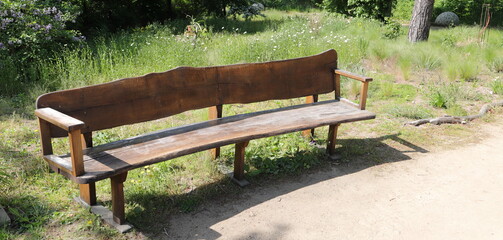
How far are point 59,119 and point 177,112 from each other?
120 cm

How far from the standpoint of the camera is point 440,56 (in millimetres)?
8445

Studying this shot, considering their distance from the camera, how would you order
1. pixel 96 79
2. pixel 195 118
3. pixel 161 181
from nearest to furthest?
pixel 161 181, pixel 195 118, pixel 96 79

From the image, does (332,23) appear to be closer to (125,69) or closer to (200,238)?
(125,69)

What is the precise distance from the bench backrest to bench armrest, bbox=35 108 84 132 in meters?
0.15

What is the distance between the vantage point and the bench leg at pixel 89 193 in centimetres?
345

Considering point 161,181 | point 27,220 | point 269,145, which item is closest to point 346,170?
point 269,145

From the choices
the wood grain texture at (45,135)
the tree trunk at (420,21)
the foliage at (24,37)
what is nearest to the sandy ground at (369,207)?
the wood grain texture at (45,135)

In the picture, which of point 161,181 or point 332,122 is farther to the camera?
point 332,122

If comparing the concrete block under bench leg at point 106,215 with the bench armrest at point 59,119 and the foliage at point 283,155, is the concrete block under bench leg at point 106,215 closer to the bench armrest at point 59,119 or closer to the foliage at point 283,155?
the bench armrest at point 59,119

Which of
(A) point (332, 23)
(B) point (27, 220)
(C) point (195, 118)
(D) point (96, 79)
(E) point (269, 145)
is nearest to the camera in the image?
→ (B) point (27, 220)

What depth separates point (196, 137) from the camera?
3.74 m

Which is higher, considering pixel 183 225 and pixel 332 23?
pixel 332 23

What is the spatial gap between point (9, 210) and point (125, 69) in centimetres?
373

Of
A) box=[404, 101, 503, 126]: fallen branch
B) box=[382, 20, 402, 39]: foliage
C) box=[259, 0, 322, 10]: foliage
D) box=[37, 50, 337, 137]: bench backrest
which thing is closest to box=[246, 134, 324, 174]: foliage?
box=[37, 50, 337, 137]: bench backrest
